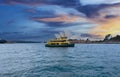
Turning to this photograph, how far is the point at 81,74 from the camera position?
109ft

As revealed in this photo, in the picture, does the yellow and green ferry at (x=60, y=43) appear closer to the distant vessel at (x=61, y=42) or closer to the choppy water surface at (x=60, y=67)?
the distant vessel at (x=61, y=42)

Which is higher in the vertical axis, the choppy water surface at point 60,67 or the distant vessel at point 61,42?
the distant vessel at point 61,42

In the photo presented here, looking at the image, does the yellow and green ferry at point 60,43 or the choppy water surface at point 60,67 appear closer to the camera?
the choppy water surface at point 60,67

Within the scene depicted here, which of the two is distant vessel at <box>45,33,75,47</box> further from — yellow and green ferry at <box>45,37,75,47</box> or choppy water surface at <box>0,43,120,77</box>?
choppy water surface at <box>0,43,120,77</box>


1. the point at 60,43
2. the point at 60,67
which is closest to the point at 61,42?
the point at 60,43

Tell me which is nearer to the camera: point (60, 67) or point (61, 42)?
point (60, 67)

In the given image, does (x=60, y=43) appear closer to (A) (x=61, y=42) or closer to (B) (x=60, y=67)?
(A) (x=61, y=42)

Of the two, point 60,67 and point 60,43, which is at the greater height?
point 60,43

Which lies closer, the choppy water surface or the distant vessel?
the choppy water surface

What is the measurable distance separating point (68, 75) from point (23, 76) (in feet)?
19.1

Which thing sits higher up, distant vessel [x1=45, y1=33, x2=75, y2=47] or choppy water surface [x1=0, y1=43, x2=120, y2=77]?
distant vessel [x1=45, y1=33, x2=75, y2=47]

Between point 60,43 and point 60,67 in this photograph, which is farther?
point 60,43

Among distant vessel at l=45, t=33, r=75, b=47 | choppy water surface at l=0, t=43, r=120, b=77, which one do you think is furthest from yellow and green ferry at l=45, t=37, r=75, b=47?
choppy water surface at l=0, t=43, r=120, b=77

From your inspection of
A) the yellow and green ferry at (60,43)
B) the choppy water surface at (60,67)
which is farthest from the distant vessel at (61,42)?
the choppy water surface at (60,67)
